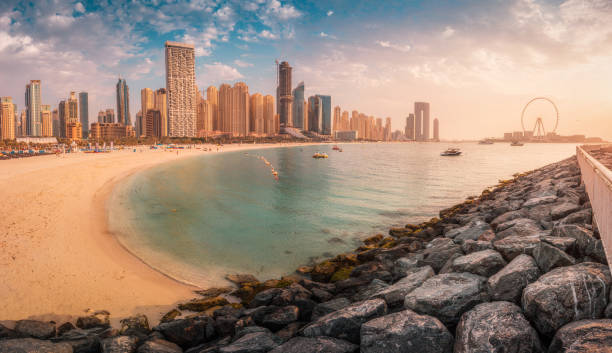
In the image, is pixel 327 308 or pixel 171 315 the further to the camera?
pixel 171 315

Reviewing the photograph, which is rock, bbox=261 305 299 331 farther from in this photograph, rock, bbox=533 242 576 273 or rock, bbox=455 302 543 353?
rock, bbox=533 242 576 273

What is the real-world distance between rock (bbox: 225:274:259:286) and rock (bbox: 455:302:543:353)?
24.2 ft

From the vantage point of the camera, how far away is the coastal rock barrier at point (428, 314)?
159 inches

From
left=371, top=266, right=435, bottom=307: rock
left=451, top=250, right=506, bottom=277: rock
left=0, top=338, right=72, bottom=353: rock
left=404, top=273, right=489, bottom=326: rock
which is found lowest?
left=0, top=338, right=72, bottom=353: rock

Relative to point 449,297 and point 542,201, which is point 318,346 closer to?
point 449,297

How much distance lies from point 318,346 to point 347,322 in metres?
0.68

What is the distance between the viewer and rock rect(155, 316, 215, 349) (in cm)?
644

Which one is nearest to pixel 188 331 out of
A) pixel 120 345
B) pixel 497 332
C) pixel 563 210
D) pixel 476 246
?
pixel 120 345

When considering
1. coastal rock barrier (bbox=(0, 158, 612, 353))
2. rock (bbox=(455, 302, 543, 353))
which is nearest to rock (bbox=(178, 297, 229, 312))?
coastal rock barrier (bbox=(0, 158, 612, 353))

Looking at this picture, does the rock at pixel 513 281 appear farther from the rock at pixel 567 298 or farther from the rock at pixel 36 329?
the rock at pixel 36 329

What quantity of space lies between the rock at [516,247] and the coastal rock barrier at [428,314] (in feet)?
0.07

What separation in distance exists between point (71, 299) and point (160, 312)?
2.90 meters

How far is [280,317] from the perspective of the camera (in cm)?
653

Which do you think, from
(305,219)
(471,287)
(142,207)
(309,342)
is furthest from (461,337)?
(142,207)
